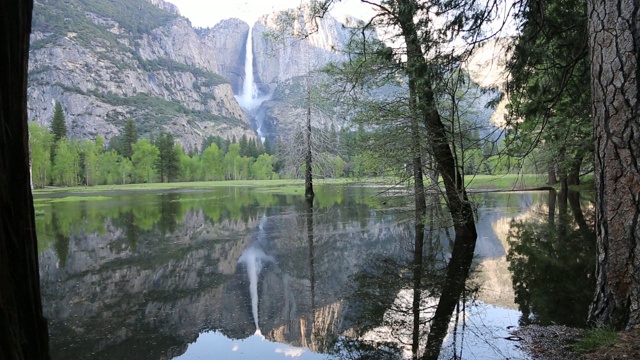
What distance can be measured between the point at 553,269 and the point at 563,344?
471cm

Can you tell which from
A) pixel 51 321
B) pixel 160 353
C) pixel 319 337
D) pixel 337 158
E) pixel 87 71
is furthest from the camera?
pixel 87 71

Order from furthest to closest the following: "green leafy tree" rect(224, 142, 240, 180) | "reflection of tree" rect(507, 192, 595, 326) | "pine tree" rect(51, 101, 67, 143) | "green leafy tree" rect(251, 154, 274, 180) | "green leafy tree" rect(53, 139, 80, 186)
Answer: "green leafy tree" rect(251, 154, 274, 180), "green leafy tree" rect(224, 142, 240, 180), "pine tree" rect(51, 101, 67, 143), "green leafy tree" rect(53, 139, 80, 186), "reflection of tree" rect(507, 192, 595, 326)

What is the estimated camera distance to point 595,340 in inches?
141

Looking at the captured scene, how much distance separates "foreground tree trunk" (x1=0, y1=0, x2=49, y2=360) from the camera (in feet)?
5.05

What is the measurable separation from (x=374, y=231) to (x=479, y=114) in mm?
5461

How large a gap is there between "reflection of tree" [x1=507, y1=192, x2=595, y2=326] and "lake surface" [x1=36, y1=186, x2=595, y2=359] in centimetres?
3

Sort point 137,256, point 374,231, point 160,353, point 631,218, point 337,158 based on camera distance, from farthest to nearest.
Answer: point 337,158 < point 374,231 < point 137,256 < point 160,353 < point 631,218

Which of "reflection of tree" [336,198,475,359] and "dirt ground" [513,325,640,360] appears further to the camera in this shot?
"reflection of tree" [336,198,475,359]

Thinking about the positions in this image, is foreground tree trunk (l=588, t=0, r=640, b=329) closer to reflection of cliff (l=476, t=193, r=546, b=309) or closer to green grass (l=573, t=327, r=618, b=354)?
green grass (l=573, t=327, r=618, b=354)

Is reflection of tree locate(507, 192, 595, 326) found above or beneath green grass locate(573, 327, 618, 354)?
beneath

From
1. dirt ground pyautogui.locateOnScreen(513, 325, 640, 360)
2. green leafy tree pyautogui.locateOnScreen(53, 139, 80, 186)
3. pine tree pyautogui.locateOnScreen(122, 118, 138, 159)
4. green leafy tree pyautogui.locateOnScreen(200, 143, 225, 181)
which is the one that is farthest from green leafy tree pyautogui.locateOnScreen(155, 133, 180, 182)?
dirt ground pyautogui.locateOnScreen(513, 325, 640, 360)

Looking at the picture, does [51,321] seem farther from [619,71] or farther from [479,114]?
[479,114]

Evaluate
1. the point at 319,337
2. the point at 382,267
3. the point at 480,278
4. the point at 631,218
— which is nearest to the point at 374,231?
the point at 382,267

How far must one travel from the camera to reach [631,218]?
3529 mm
